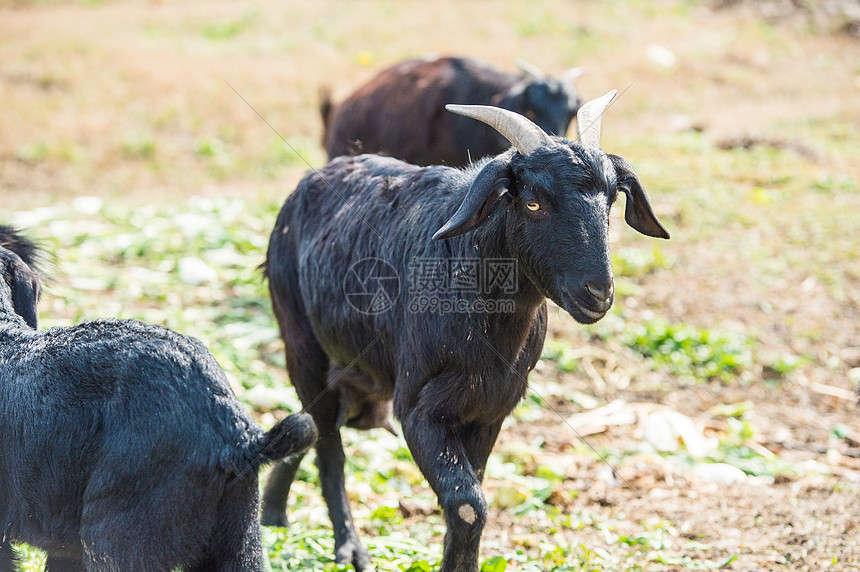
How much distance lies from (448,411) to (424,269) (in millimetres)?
742

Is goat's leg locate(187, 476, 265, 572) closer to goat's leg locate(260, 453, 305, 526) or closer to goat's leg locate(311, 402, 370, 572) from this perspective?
goat's leg locate(311, 402, 370, 572)

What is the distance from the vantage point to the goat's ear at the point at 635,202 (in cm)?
415

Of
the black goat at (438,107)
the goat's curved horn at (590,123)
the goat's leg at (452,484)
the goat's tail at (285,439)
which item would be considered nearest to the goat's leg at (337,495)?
the goat's leg at (452,484)

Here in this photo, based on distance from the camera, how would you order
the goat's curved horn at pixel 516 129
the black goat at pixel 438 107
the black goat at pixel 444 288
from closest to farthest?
the black goat at pixel 444 288 → the goat's curved horn at pixel 516 129 → the black goat at pixel 438 107

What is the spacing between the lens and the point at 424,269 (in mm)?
4395

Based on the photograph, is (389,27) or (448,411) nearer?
(448,411)

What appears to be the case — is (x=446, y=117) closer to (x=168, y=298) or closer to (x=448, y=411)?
(x=168, y=298)

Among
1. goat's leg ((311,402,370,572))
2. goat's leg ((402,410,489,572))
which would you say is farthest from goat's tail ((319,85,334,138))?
goat's leg ((402,410,489,572))

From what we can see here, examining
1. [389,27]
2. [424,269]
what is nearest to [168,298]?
[424,269]

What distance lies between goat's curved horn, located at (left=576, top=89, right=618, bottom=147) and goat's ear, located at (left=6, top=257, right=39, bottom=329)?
9.16ft

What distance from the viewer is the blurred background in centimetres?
546

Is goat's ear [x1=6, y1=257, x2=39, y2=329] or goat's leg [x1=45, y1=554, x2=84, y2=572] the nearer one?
goat's leg [x1=45, y1=554, x2=84, y2=572]

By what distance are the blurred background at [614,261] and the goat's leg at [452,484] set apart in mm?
549

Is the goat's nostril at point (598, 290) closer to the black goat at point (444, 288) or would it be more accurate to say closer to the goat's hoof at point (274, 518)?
the black goat at point (444, 288)
